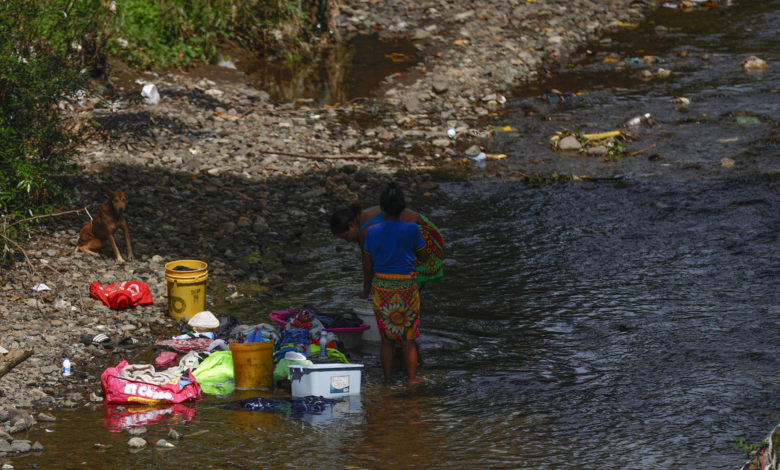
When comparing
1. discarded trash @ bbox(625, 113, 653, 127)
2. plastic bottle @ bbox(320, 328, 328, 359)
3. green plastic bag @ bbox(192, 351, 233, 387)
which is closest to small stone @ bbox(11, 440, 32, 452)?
green plastic bag @ bbox(192, 351, 233, 387)

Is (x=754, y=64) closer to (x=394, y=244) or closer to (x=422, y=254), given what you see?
(x=422, y=254)

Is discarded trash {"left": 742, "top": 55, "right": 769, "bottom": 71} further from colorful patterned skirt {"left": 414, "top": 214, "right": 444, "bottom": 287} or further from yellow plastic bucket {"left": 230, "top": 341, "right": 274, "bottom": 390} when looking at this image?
yellow plastic bucket {"left": 230, "top": 341, "right": 274, "bottom": 390}

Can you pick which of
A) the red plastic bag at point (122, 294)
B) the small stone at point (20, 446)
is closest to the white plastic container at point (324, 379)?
the small stone at point (20, 446)

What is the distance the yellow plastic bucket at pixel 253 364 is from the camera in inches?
226

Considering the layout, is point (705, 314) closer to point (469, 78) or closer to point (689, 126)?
point (689, 126)

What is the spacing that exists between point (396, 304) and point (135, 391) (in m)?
1.78

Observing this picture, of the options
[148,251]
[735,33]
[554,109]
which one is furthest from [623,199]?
[735,33]

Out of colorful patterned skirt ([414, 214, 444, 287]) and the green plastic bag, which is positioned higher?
colorful patterned skirt ([414, 214, 444, 287])

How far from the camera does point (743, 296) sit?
274 inches

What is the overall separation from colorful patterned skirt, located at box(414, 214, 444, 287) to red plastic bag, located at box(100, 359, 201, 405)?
5.96ft

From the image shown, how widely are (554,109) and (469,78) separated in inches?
59.0

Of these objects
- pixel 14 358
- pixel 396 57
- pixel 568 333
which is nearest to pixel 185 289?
pixel 14 358

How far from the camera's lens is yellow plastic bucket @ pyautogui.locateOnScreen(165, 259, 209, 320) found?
6680mm

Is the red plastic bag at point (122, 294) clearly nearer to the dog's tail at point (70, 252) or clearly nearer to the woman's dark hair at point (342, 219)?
the dog's tail at point (70, 252)
